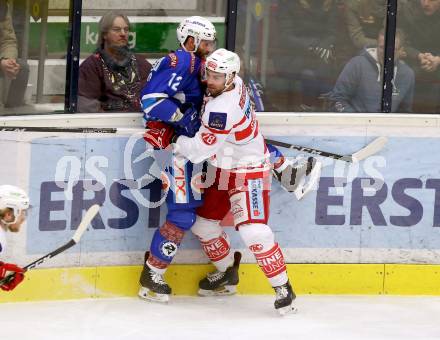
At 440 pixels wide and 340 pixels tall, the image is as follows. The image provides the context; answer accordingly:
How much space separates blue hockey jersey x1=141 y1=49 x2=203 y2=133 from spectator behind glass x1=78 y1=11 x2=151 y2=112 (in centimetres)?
19

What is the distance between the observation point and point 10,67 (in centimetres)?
669

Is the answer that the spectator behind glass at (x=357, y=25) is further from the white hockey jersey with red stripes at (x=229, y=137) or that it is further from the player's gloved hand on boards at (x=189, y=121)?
the player's gloved hand on boards at (x=189, y=121)

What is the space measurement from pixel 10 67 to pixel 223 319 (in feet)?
5.03

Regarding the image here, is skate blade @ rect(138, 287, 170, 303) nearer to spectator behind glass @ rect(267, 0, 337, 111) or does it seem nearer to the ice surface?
the ice surface

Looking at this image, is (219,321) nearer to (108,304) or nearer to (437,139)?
(108,304)

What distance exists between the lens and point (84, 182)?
6852 mm

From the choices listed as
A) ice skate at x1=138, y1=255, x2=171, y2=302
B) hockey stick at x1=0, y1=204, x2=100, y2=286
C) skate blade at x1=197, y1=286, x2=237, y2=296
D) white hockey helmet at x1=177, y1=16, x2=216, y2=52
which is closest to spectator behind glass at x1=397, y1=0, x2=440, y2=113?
white hockey helmet at x1=177, y1=16, x2=216, y2=52

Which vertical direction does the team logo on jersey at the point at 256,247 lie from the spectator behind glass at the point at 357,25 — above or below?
below

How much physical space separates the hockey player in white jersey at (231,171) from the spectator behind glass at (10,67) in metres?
0.70

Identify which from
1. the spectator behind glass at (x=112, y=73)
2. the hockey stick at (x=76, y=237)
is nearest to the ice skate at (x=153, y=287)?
the hockey stick at (x=76, y=237)

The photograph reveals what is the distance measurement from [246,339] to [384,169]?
129 cm

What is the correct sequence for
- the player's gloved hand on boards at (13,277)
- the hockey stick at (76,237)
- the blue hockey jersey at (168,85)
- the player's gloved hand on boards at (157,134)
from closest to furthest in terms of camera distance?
the player's gloved hand on boards at (13,277) < the hockey stick at (76,237) < the blue hockey jersey at (168,85) < the player's gloved hand on boards at (157,134)

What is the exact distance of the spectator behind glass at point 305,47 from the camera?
7164 mm

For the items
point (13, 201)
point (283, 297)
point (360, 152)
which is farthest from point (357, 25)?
point (13, 201)
